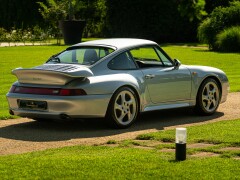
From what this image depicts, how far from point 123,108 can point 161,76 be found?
1.04 metres

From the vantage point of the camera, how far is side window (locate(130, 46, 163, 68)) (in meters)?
10.7

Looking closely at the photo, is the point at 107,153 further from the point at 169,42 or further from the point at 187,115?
the point at 169,42

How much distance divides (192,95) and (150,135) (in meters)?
2.21

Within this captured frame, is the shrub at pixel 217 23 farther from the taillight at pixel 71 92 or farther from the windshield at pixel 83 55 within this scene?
the taillight at pixel 71 92

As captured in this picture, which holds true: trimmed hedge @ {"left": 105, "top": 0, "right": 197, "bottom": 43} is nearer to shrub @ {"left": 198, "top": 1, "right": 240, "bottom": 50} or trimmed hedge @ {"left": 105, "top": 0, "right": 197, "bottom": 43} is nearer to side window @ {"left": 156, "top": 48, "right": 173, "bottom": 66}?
shrub @ {"left": 198, "top": 1, "right": 240, "bottom": 50}

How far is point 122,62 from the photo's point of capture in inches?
411

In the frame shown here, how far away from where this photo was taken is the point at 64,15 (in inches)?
1470

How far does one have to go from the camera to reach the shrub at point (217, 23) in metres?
31.7

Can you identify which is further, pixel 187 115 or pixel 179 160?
pixel 187 115

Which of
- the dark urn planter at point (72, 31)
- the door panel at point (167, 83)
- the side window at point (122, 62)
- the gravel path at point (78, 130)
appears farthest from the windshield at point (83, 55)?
the dark urn planter at point (72, 31)

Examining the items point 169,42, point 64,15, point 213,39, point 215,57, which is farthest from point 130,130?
point 169,42

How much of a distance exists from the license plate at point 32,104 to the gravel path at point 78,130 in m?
0.33

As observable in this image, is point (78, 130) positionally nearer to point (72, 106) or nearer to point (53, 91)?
point (72, 106)

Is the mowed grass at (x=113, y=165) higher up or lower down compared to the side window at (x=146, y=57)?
lower down
